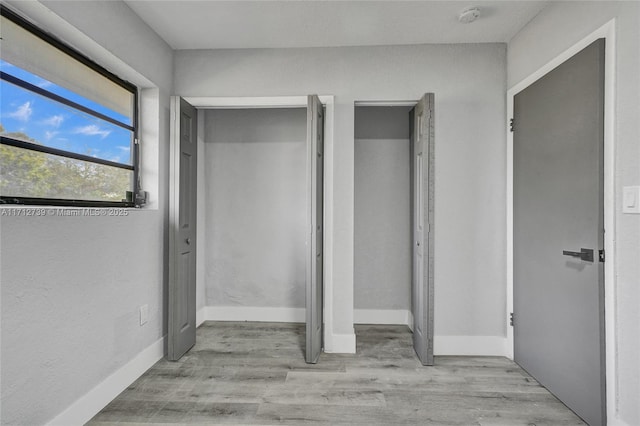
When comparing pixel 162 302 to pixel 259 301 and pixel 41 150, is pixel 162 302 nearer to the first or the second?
pixel 259 301

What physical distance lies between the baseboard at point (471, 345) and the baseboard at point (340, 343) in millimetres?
675

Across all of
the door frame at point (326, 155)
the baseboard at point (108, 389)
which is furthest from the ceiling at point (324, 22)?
the baseboard at point (108, 389)

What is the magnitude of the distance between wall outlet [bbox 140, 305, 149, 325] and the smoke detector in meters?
3.00

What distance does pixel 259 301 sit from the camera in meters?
3.56

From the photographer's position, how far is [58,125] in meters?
1.81

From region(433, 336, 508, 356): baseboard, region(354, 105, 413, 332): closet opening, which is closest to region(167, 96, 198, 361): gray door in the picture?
region(354, 105, 413, 332): closet opening

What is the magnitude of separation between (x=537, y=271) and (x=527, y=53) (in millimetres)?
1569

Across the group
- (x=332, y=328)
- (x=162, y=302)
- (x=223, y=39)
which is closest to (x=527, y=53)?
(x=223, y=39)

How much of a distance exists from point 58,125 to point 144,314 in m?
1.33

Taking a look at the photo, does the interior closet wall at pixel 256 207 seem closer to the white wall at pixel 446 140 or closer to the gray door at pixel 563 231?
the white wall at pixel 446 140

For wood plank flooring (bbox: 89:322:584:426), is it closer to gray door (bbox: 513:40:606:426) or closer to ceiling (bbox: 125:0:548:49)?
gray door (bbox: 513:40:606:426)

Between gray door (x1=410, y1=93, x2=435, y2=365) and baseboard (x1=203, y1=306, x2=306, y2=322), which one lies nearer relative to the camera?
gray door (x1=410, y1=93, x2=435, y2=365)

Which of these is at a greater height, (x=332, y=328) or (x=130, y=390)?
(x=332, y=328)

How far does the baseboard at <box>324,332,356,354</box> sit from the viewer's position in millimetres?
2756
